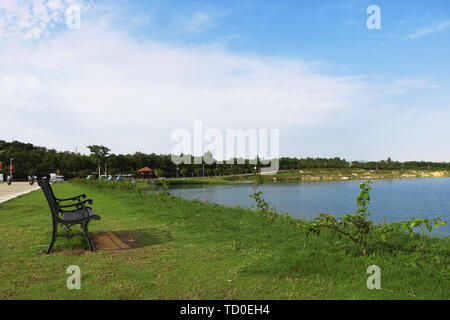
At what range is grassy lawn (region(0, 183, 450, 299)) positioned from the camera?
3.03m

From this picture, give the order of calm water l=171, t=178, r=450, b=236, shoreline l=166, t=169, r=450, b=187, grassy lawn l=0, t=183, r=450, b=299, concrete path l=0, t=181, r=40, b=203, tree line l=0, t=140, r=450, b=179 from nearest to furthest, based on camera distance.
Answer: grassy lawn l=0, t=183, r=450, b=299 → concrete path l=0, t=181, r=40, b=203 → calm water l=171, t=178, r=450, b=236 → tree line l=0, t=140, r=450, b=179 → shoreline l=166, t=169, r=450, b=187

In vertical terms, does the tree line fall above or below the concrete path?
above

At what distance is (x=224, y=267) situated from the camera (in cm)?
380

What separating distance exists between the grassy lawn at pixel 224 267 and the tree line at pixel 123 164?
12.3 meters

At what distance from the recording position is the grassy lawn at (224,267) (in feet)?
9.93

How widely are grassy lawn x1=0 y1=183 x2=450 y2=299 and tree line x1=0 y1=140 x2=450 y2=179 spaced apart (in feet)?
40.4

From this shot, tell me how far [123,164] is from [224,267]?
2920 inches

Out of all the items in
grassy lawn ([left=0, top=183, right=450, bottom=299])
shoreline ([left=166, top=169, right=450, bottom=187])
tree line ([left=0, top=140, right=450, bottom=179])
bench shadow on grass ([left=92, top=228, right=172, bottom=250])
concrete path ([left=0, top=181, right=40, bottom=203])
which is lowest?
shoreline ([left=166, top=169, right=450, bottom=187])
